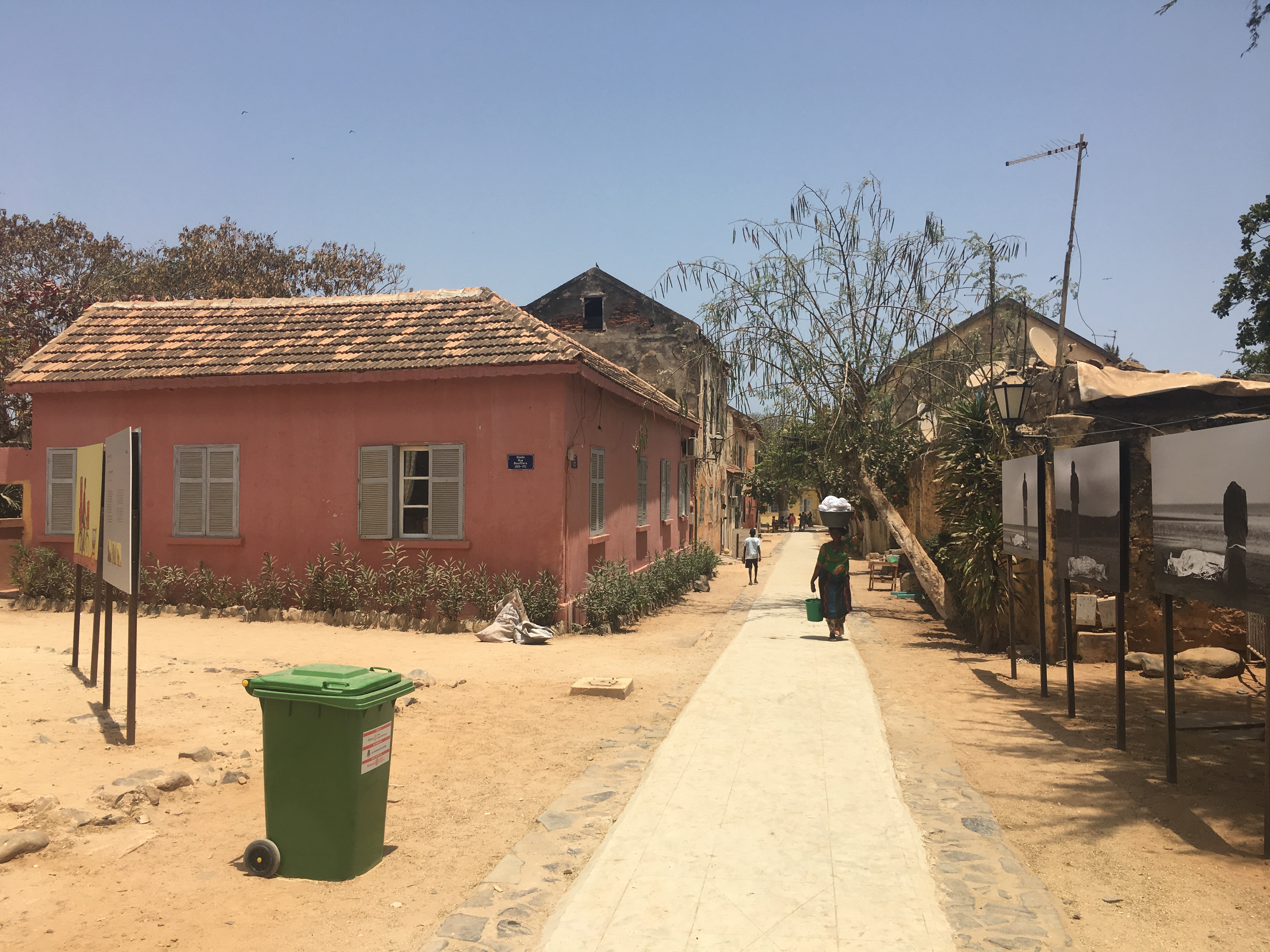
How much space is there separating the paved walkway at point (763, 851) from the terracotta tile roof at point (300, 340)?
630 centimetres

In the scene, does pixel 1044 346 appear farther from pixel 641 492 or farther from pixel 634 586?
pixel 641 492

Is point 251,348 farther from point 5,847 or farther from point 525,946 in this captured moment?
point 525,946

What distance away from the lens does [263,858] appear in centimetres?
425

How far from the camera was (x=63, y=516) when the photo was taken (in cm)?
1399

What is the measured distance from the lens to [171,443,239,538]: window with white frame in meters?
13.3

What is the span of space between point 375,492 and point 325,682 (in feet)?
28.8

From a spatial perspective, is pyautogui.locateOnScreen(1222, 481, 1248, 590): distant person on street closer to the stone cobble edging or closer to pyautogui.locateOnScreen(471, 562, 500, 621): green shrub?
the stone cobble edging

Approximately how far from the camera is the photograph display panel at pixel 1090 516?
675 centimetres

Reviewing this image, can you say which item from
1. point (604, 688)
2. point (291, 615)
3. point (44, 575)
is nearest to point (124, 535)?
point (604, 688)

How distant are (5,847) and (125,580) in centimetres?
238

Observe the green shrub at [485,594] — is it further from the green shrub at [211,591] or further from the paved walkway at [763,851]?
the paved walkway at [763,851]

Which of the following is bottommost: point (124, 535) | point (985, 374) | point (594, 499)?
point (124, 535)

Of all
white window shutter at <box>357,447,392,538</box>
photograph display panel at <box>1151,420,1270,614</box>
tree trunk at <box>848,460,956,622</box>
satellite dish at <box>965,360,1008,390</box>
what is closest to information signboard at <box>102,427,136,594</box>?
white window shutter at <box>357,447,392,538</box>

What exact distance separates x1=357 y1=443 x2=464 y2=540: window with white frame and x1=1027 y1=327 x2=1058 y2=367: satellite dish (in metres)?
7.84
